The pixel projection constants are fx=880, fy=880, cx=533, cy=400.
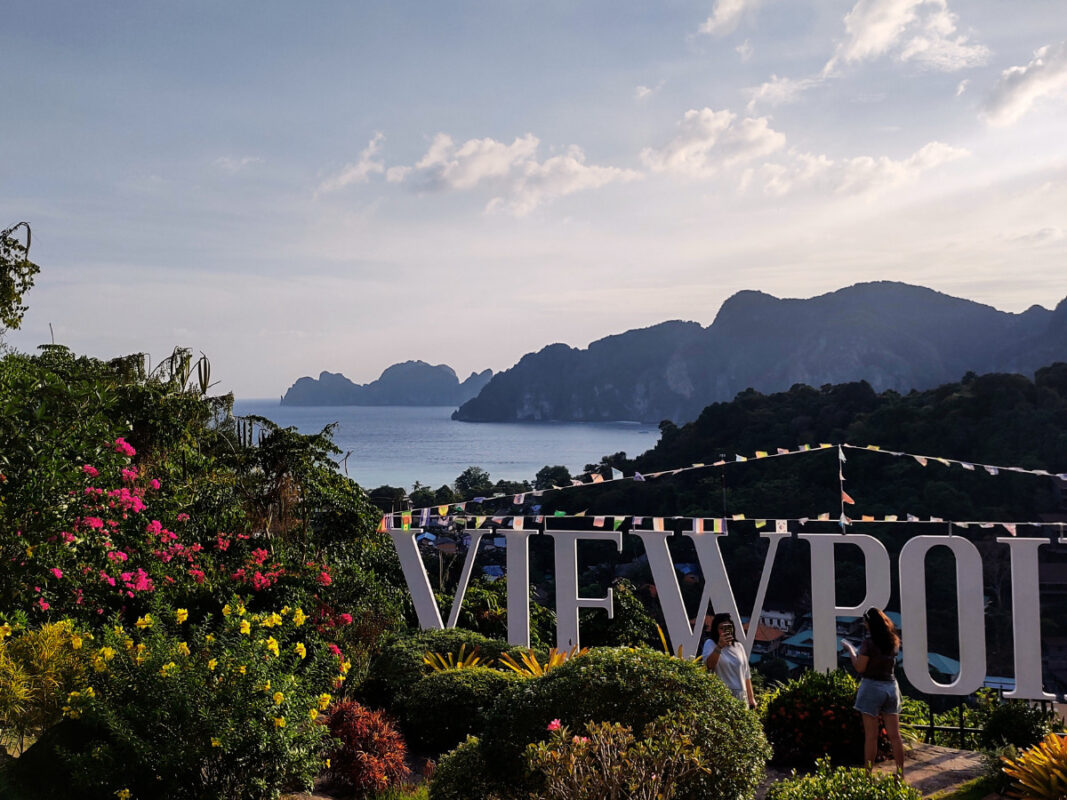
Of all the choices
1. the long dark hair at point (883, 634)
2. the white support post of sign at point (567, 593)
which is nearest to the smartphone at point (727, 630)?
the long dark hair at point (883, 634)

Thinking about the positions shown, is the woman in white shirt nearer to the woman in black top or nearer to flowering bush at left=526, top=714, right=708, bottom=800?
the woman in black top

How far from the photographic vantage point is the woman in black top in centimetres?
657

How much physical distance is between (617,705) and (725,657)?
1.67 meters

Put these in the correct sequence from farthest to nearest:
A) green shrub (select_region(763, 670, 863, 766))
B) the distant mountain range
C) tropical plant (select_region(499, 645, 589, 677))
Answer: the distant mountain range, tropical plant (select_region(499, 645, 589, 677)), green shrub (select_region(763, 670, 863, 766))

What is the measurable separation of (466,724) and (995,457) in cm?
2711

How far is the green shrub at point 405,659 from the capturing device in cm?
881

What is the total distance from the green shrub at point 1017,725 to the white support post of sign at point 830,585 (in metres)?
1.42

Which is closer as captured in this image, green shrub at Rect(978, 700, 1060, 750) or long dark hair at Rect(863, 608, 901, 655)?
long dark hair at Rect(863, 608, 901, 655)

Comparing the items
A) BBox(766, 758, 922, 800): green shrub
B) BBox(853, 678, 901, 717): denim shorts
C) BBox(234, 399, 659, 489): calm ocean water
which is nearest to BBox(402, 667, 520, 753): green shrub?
BBox(853, 678, 901, 717): denim shorts

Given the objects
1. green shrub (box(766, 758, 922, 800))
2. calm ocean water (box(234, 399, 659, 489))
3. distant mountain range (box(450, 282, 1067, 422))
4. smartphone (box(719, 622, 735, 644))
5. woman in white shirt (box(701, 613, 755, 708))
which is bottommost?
calm ocean water (box(234, 399, 659, 489))

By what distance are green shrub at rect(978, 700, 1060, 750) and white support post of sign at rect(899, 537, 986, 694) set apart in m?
0.32

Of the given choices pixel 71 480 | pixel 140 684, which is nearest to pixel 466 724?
pixel 140 684

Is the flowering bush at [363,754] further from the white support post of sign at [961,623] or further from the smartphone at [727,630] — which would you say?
the white support post of sign at [961,623]

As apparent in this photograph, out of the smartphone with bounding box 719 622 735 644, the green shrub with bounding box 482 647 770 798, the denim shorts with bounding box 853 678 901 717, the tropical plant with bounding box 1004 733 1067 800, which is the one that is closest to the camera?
the tropical plant with bounding box 1004 733 1067 800
